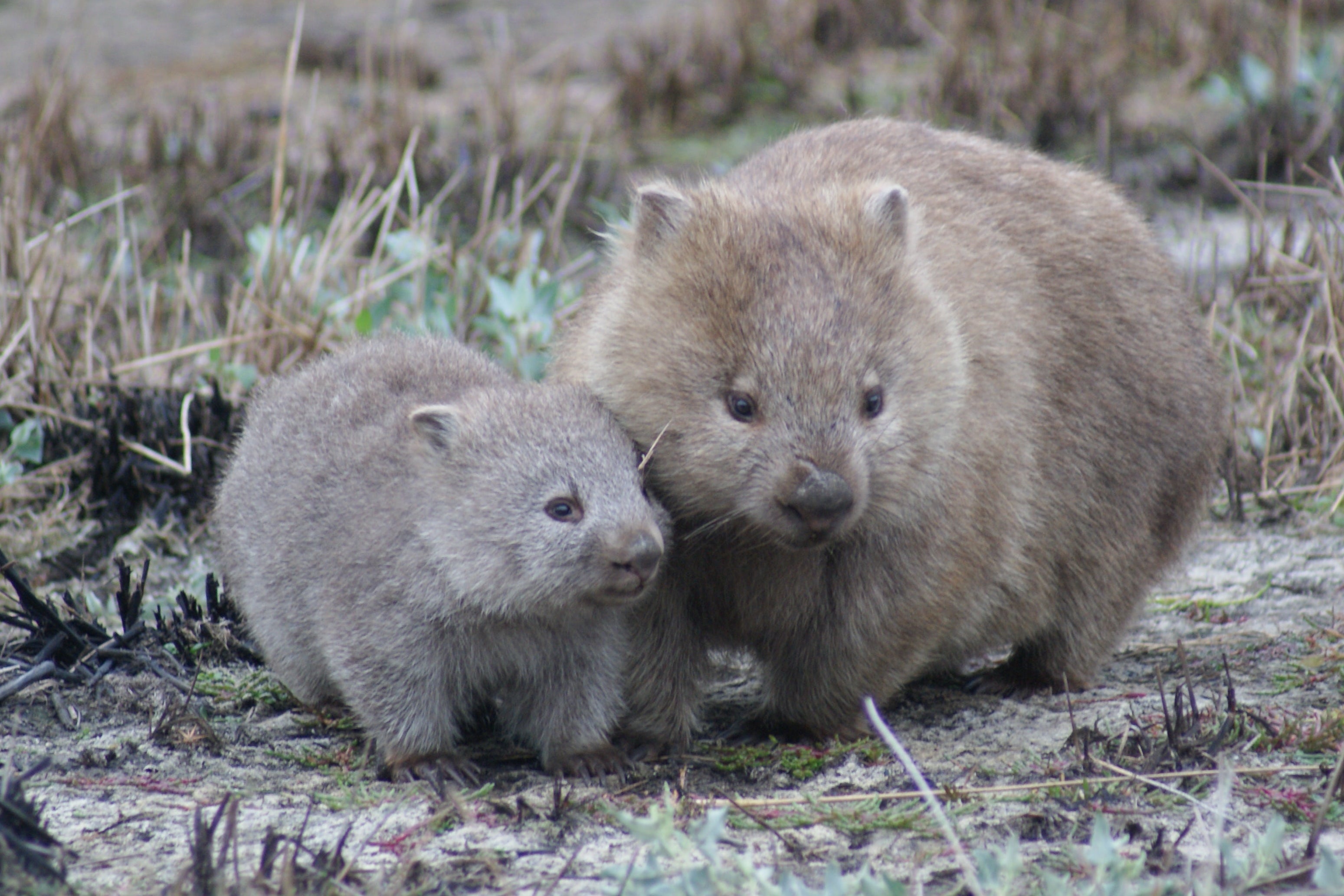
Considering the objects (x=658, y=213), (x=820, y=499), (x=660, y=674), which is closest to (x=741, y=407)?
(x=820, y=499)

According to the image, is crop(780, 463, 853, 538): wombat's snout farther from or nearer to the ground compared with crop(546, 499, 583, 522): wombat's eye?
farther from the ground

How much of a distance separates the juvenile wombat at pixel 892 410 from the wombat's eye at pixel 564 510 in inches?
10.6

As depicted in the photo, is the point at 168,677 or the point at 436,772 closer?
the point at 436,772

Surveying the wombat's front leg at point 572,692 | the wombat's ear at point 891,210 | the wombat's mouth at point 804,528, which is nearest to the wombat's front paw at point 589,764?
the wombat's front leg at point 572,692

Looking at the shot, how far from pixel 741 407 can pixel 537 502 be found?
2.06ft

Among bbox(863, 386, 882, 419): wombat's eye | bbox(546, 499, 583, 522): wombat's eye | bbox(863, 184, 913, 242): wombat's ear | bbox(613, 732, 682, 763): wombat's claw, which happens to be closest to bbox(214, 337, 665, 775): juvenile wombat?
bbox(546, 499, 583, 522): wombat's eye

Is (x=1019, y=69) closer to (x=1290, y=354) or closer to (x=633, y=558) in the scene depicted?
(x=1290, y=354)

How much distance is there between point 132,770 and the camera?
4055 mm

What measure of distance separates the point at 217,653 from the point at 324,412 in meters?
0.97

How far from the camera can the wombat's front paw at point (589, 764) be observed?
4207mm

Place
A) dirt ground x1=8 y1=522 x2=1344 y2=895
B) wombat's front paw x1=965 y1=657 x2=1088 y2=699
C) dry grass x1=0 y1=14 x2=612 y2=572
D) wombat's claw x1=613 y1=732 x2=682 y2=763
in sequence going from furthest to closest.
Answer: dry grass x1=0 y1=14 x2=612 y2=572
wombat's front paw x1=965 y1=657 x2=1088 y2=699
wombat's claw x1=613 y1=732 x2=682 y2=763
dirt ground x1=8 y1=522 x2=1344 y2=895

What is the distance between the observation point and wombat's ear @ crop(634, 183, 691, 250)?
4.30m

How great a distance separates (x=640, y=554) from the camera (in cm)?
391

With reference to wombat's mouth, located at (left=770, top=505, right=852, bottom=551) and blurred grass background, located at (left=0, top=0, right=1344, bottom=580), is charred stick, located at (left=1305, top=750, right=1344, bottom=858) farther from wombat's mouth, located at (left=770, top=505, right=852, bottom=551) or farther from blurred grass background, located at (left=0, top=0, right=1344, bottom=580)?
blurred grass background, located at (left=0, top=0, right=1344, bottom=580)
